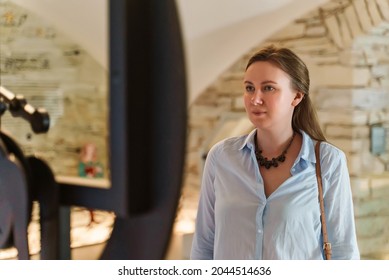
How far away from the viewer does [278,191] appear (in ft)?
2.12

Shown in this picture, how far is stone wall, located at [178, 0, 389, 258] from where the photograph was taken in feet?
7.22

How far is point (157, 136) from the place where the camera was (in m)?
0.15

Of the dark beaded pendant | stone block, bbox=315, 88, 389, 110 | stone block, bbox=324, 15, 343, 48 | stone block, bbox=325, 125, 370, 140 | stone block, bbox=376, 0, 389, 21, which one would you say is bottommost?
stone block, bbox=325, 125, 370, 140

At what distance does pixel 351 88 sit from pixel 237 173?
5.59ft

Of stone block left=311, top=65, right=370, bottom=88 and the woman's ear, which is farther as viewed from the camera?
stone block left=311, top=65, right=370, bottom=88

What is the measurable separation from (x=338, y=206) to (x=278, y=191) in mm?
91

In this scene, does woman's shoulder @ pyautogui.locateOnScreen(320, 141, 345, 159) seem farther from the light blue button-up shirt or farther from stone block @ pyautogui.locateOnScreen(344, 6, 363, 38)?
stone block @ pyautogui.locateOnScreen(344, 6, 363, 38)

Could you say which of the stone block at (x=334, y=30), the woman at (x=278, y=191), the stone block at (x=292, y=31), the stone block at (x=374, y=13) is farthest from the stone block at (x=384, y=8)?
the woman at (x=278, y=191)

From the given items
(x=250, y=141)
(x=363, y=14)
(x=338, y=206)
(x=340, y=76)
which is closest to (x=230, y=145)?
(x=250, y=141)

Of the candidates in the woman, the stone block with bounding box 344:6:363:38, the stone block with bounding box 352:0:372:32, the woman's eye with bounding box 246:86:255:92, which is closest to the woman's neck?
the woman

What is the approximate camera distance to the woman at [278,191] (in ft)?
2.06
